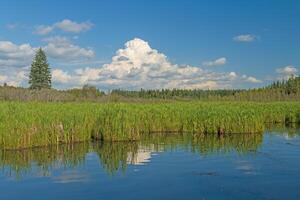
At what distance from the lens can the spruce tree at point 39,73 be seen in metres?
67.1

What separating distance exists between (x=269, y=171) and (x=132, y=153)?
5591 millimetres

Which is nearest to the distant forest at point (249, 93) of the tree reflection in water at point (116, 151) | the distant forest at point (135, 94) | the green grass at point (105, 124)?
the distant forest at point (135, 94)

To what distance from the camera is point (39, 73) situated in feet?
222

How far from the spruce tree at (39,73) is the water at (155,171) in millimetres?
51419

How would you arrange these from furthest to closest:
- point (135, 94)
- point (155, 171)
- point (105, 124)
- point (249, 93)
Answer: point (135, 94), point (249, 93), point (105, 124), point (155, 171)

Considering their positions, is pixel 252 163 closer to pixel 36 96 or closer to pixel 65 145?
pixel 65 145

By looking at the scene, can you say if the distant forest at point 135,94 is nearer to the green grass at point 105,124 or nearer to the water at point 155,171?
the green grass at point 105,124

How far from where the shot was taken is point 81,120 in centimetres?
1973

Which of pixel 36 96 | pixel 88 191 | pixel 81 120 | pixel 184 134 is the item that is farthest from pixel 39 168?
pixel 36 96

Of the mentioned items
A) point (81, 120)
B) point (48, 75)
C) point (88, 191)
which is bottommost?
point (88, 191)

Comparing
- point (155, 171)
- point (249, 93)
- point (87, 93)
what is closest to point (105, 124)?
point (155, 171)

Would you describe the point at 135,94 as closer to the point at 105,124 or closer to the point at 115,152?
the point at 105,124

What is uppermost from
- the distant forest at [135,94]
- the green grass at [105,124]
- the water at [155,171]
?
the distant forest at [135,94]

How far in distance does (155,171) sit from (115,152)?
3.82 meters
